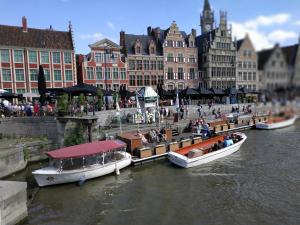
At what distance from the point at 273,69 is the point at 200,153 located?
1693 cm

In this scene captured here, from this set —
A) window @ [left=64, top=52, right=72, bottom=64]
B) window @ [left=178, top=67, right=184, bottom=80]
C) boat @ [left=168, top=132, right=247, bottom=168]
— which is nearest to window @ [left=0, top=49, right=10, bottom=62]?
window @ [left=64, top=52, right=72, bottom=64]

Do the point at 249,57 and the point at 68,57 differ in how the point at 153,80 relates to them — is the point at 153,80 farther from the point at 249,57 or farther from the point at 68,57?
the point at 249,57

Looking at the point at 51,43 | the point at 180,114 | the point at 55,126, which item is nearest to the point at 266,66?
the point at 55,126

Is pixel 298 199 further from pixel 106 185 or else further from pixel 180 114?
pixel 180 114

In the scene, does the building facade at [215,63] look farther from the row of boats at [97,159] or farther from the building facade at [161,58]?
the row of boats at [97,159]

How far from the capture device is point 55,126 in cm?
2364

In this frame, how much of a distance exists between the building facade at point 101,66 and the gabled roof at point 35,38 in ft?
11.1

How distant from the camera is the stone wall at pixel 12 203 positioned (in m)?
11.0

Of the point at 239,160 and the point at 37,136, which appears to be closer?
the point at 239,160

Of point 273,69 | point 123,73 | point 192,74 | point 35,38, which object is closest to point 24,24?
point 35,38

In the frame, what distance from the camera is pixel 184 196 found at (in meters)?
14.6

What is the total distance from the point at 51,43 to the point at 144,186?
3212 centimetres

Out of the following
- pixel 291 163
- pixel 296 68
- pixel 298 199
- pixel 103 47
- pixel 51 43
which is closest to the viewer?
pixel 296 68

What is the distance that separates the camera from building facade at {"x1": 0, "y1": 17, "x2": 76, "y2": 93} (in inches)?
1549
